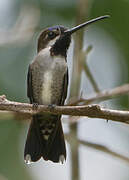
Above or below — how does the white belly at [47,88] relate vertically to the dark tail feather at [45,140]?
above

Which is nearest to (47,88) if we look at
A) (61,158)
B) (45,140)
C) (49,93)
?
(49,93)

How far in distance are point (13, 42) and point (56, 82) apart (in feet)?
2.71

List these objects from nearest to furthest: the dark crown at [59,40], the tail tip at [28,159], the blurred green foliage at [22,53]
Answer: the tail tip at [28,159] < the dark crown at [59,40] < the blurred green foliage at [22,53]

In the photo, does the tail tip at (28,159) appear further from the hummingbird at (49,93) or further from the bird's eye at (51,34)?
the bird's eye at (51,34)

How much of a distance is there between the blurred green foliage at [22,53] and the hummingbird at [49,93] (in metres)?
1.19

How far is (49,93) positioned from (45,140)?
44 centimetres

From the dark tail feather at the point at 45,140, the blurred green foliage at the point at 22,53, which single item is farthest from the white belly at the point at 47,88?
the blurred green foliage at the point at 22,53

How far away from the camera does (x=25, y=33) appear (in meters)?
5.21

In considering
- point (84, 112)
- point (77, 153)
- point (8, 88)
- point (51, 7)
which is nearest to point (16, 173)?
point (8, 88)

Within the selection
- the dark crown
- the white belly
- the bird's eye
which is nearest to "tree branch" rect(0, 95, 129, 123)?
the white belly

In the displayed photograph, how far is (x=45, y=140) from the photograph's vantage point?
4707 mm

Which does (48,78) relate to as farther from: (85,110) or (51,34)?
(85,110)

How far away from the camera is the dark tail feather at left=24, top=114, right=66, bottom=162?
4.59 meters

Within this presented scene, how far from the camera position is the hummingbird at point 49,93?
461 centimetres
